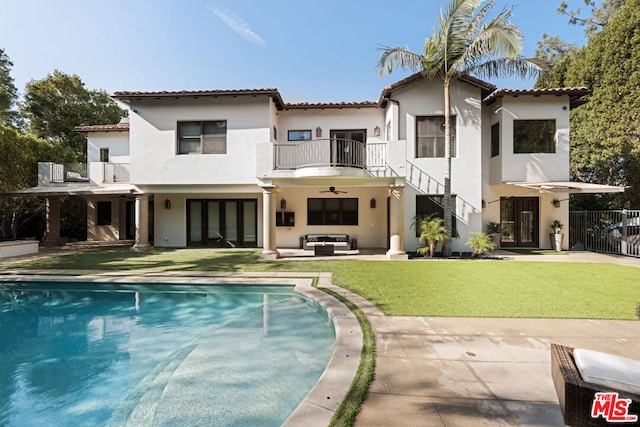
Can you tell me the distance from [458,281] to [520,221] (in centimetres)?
1002

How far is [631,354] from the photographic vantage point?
13.9 feet

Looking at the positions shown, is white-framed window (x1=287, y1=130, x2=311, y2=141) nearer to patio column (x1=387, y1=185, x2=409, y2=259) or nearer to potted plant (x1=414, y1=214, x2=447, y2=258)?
patio column (x1=387, y1=185, x2=409, y2=259)

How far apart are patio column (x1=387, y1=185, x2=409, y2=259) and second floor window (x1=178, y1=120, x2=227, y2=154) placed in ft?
29.1

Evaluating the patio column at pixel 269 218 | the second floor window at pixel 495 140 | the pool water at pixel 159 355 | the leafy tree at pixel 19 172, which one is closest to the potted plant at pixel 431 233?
the second floor window at pixel 495 140

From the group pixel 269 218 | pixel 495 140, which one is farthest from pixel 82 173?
pixel 495 140

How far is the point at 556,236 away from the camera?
15.0 metres

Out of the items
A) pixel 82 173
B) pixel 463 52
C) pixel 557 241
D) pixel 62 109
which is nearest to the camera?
pixel 463 52

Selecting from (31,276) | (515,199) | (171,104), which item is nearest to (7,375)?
(31,276)

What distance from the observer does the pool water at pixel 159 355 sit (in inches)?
155

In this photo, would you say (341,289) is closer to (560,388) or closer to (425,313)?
(425,313)

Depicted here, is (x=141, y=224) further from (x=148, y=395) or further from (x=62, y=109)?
(x=62, y=109)

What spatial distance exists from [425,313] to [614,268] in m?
9.68

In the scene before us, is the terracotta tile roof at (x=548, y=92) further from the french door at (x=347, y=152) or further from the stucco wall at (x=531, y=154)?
the french door at (x=347, y=152)

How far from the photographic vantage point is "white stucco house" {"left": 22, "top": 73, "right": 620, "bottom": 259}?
13484 mm
